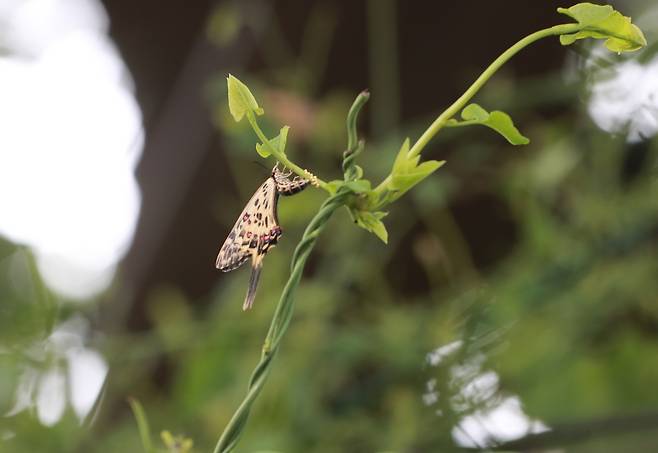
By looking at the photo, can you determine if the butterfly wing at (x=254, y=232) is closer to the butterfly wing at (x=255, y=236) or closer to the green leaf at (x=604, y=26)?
the butterfly wing at (x=255, y=236)

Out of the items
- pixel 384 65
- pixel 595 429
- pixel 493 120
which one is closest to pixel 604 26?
pixel 493 120

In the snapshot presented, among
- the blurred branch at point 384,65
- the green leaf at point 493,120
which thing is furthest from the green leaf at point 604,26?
the blurred branch at point 384,65

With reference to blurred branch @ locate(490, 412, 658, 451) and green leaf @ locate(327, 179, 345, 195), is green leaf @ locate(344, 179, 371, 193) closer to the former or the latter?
green leaf @ locate(327, 179, 345, 195)

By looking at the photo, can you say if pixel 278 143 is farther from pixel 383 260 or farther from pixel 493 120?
pixel 383 260

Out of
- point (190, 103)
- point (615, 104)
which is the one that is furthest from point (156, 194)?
point (615, 104)

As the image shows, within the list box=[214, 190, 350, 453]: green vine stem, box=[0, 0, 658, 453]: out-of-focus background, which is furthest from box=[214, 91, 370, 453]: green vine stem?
box=[0, 0, 658, 453]: out-of-focus background

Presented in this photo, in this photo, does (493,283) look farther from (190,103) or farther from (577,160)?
(190,103)
